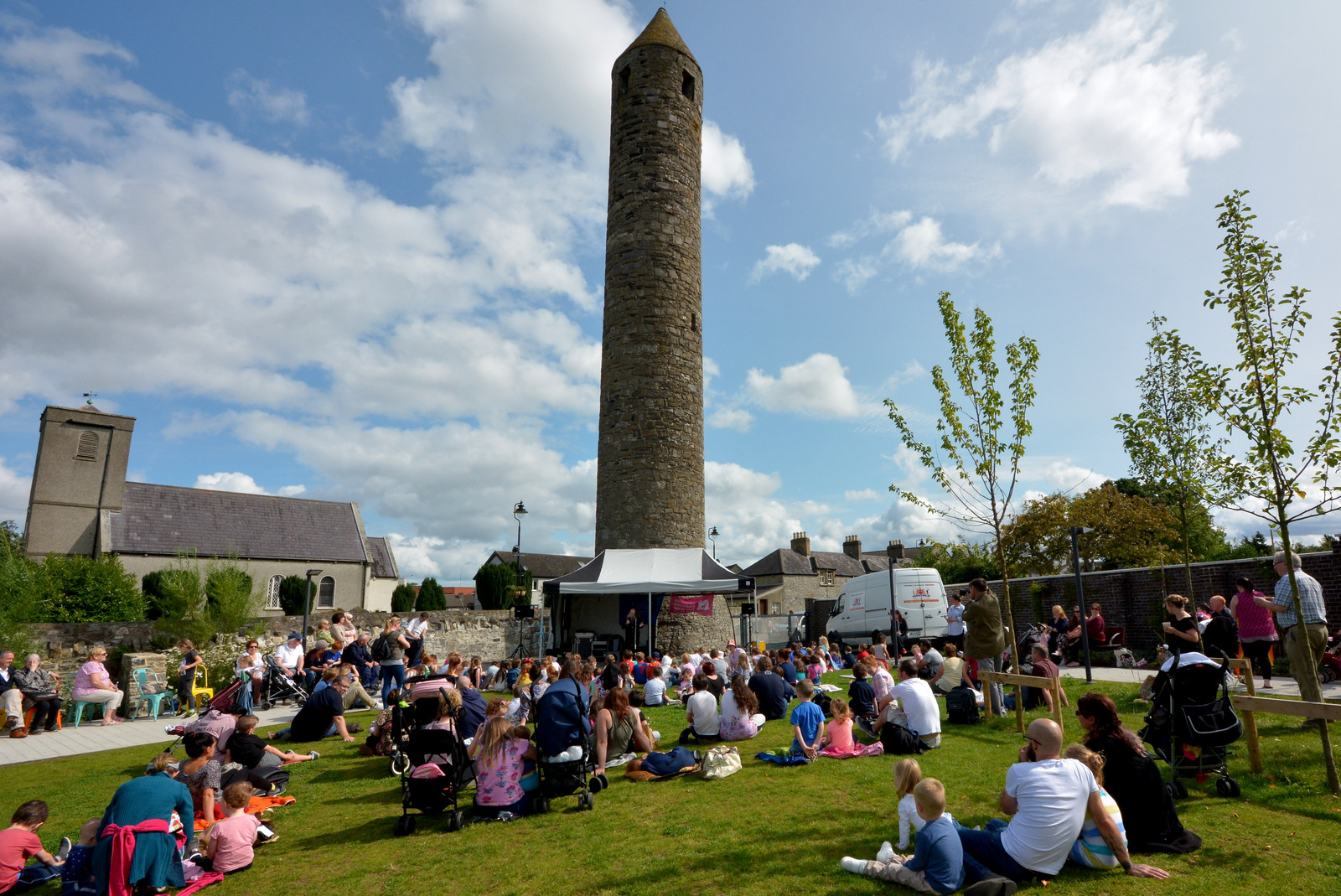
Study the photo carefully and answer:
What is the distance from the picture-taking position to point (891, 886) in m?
4.35

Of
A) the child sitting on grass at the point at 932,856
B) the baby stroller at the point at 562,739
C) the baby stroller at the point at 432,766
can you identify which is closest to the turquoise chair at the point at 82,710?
the baby stroller at the point at 432,766

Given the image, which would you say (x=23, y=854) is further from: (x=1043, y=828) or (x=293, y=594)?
(x=293, y=594)

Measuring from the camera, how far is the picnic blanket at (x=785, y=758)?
25.6 ft

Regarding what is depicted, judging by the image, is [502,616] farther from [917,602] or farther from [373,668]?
[917,602]

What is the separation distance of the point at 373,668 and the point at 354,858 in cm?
993

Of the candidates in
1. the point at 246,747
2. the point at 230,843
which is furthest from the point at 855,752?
the point at 246,747

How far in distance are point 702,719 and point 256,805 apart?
196 inches

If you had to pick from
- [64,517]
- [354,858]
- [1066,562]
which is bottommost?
[354,858]

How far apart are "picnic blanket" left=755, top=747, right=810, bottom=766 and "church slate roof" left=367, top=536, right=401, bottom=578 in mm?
45502

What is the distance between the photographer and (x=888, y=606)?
71.3 feet

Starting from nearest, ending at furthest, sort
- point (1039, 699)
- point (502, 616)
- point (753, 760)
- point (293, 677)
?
point (753, 760) < point (1039, 699) < point (293, 677) < point (502, 616)

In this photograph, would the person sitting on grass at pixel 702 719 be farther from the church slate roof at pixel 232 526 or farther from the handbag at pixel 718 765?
the church slate roof at pixel 232 526

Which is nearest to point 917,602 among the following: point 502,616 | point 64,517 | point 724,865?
point 502,616

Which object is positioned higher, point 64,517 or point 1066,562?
point 64,517
